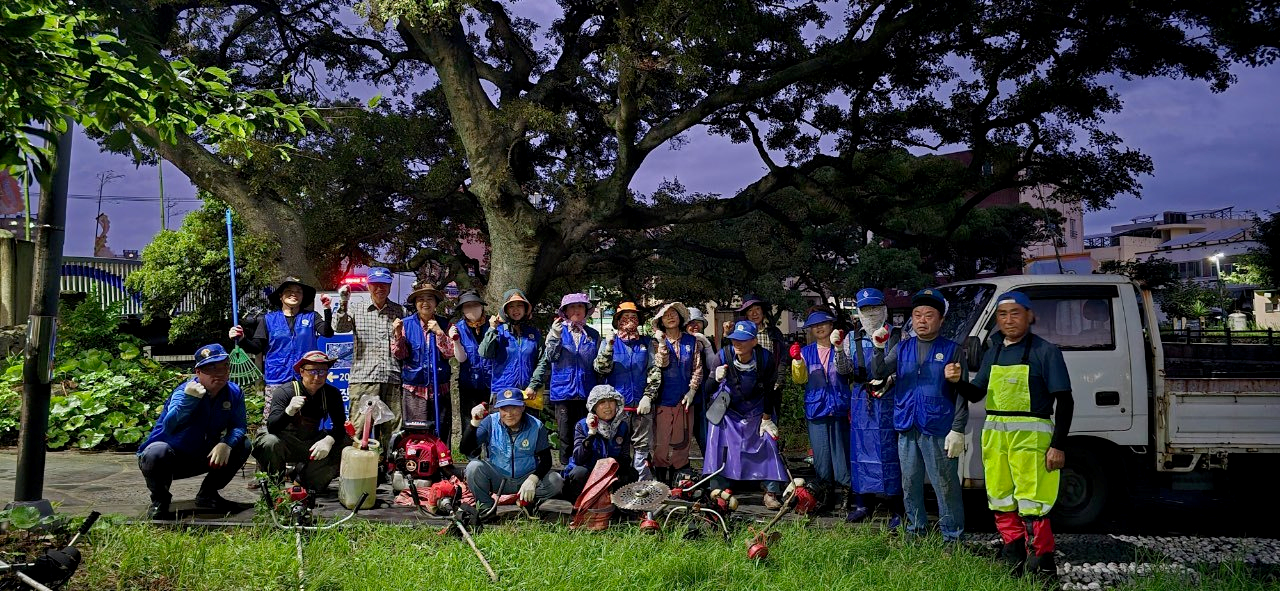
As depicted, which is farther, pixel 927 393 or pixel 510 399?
pixel 510 399

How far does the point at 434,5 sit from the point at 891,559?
235 inches

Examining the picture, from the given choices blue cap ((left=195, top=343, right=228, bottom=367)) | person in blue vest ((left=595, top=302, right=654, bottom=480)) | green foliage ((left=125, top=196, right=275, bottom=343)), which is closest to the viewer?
blue cap ((left=195, top=343, right=228, bottom=367))

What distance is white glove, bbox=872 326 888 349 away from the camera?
6.27 metres

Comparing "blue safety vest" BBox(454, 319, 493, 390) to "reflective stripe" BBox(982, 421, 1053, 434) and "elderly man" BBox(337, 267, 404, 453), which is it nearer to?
"elderly man" BBox(337, 267, 404, 453)

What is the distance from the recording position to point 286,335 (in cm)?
728

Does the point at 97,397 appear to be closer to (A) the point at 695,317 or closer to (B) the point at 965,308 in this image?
(A) the point at 695,317

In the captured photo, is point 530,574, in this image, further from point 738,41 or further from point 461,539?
point 738,41

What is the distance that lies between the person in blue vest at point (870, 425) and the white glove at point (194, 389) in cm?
465

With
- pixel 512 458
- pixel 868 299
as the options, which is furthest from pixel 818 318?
pixel 512 458

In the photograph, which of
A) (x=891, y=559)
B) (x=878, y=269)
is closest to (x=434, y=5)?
(x=891, y=559)

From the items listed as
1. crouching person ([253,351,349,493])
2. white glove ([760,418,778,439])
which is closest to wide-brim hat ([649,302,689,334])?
white glove ([760,418,778,439])

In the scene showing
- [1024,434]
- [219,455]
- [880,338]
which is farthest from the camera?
[880,338]

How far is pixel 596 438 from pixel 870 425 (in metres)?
2.05

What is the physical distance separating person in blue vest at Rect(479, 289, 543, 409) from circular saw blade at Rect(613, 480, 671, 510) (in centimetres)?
191
